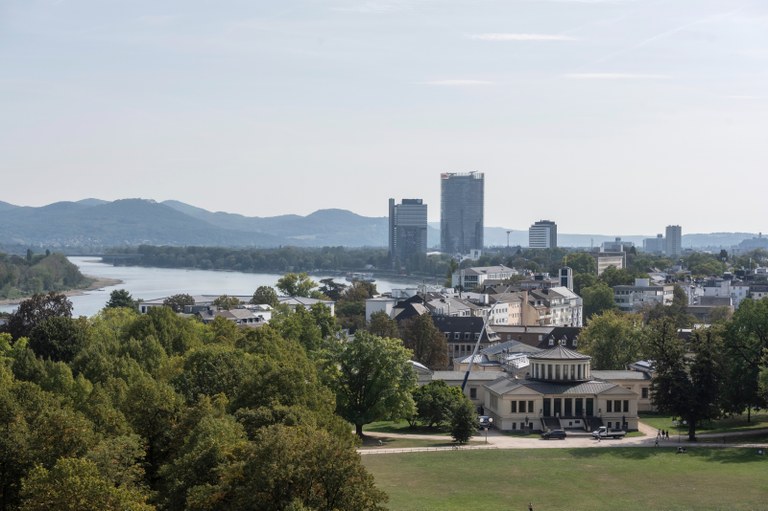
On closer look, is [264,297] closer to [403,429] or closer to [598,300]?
[598,300]

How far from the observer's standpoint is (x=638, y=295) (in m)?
133

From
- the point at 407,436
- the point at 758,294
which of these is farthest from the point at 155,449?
the point at 758,294

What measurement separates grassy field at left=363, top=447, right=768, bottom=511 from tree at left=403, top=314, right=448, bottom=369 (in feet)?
104

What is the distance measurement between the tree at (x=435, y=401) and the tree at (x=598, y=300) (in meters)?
68.7

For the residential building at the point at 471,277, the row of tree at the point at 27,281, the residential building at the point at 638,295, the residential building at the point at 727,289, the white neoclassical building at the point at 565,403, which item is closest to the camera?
the white neoclassical building at the point at 565,403

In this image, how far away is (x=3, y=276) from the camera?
591ft

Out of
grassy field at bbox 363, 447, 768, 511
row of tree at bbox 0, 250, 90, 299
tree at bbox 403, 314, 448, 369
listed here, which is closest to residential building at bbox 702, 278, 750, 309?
tree at bbox 403, 314, 448, 369

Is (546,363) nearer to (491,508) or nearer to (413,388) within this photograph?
(413,388)

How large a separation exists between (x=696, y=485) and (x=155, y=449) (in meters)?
22.4

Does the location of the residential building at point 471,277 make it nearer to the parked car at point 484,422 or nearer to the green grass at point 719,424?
the green grass at point 719,424

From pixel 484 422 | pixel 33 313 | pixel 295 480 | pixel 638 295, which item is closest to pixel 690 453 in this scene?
pixel 484 422

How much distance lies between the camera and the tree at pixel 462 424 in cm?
5431

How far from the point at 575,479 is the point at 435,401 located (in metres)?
15.5

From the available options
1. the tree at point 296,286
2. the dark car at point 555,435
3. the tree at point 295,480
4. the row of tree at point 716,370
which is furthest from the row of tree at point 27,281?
the tree at point 295,480
